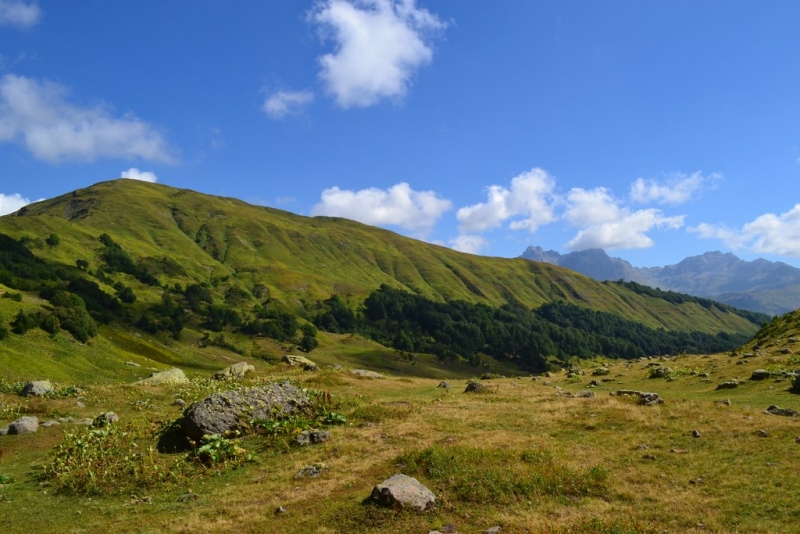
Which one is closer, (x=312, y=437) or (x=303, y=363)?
(x=312, y=437)

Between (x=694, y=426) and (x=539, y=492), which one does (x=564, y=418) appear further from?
(x=539, y=492)

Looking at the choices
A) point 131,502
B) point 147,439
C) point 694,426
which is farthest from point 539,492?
point 147,439

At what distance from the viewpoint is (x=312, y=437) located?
25453 mm

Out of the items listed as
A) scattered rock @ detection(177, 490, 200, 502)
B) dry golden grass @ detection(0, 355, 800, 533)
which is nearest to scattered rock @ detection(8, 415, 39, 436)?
dry golden grass @ detection(0, 355, 800, 533)

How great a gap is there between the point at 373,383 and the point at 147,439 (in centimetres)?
2842

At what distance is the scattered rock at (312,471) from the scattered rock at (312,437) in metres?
4.16

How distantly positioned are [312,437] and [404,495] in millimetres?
11158

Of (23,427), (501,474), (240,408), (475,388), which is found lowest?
(475,388)

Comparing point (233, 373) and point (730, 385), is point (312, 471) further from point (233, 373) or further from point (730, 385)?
point (233, 373)

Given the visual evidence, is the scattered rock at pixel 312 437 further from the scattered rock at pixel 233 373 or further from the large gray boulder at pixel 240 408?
the scattered rock at pixel 233 373

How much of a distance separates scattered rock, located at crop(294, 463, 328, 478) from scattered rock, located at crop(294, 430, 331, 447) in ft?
13.6

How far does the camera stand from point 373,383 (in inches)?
2068

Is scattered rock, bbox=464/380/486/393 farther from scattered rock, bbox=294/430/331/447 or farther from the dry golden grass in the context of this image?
scattered rock, bbox=294/430/331/447

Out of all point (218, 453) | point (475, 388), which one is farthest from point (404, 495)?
point (475, 388)
